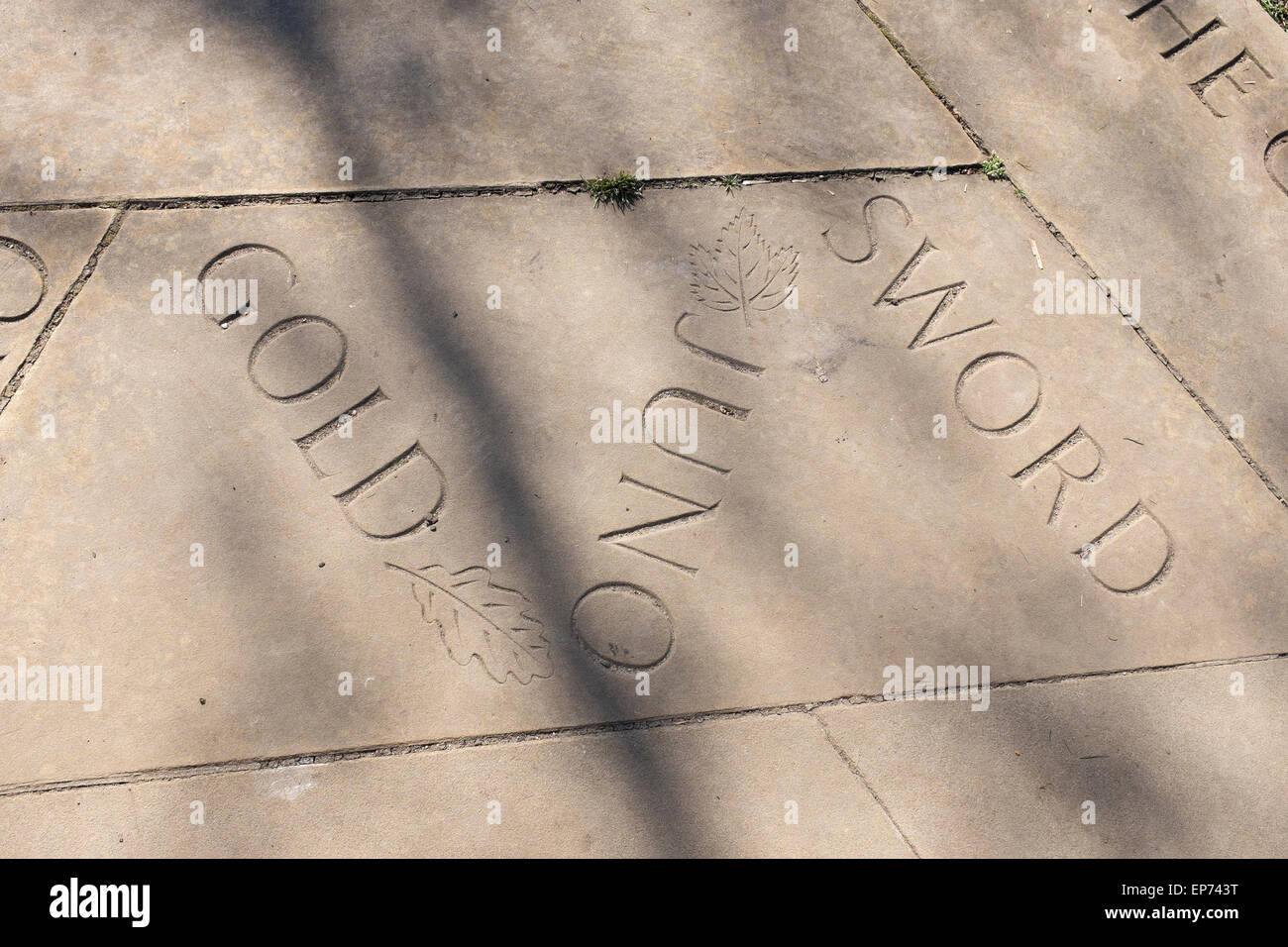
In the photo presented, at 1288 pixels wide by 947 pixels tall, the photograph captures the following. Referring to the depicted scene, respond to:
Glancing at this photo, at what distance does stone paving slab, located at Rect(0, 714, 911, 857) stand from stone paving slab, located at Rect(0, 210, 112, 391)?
4.41 ft

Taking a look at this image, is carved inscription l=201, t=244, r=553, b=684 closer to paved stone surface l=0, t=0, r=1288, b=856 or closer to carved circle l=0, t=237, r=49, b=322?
paved stone surface l=0, t=0, r=1288, b=856

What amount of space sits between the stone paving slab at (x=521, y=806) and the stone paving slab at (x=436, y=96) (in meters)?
1.83

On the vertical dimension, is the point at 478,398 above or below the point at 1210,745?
above

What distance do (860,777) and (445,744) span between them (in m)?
1.20

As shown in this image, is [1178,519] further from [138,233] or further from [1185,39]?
[138,233]

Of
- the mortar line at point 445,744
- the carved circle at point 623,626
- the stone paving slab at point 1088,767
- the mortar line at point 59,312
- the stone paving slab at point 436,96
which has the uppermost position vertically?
the stone paving slab at point 436,96

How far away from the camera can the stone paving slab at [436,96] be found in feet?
9.34

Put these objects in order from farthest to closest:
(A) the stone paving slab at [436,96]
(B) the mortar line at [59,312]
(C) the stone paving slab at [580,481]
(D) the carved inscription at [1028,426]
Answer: (A) the stone paving slab at [436,96]
(D) the carved inscription at [1028,426]
(B) the mortar line at [59,312]
(C) the stone paving slab at [580,481]

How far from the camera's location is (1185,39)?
3.26 m

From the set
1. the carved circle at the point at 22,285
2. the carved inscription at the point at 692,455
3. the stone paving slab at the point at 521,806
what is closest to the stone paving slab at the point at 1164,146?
the carved inscription at the point at 692,455

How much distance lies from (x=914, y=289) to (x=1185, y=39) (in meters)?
1.56

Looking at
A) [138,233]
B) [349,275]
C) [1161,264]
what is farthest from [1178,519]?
[138,233]

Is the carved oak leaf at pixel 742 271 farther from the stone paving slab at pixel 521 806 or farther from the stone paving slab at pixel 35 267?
the stone paving slab at pixel 35 267

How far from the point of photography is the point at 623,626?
2.57 m
